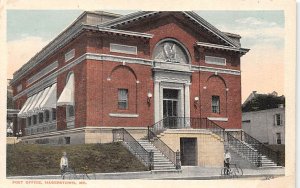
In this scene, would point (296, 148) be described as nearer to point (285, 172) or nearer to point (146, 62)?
point (285, 172)

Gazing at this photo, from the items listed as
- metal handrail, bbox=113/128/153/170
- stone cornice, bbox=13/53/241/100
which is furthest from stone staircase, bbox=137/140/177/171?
stone cornice, bbox=13/53/241/100

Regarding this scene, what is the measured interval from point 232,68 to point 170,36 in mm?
1806

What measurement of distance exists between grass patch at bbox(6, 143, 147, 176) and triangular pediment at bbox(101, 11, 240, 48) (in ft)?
9.60

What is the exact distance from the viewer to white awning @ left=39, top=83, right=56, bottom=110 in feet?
45.9

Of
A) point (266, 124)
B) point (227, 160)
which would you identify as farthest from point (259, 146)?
point (227, 160)

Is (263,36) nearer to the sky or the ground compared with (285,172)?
nearer to the sky

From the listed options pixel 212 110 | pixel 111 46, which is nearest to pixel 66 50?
pixel 111 46

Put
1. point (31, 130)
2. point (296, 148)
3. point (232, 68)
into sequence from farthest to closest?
point (232, 68) < point (31, 130) < point (296, 148)

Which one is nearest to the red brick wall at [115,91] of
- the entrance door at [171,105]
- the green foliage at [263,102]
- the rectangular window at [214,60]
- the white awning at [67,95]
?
the white awning at [67,95]

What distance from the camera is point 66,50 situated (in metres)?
14.0

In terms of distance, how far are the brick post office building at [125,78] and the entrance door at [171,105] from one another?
17 cm

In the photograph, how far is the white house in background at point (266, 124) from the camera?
464 inches

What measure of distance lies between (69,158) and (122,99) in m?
2.82

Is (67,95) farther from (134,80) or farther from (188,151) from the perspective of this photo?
(188,151)
